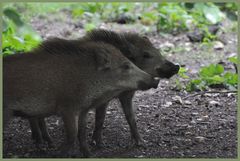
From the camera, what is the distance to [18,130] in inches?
287

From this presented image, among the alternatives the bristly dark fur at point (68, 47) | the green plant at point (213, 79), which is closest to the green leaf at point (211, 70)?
Answer: the green plant at point (213, 79)

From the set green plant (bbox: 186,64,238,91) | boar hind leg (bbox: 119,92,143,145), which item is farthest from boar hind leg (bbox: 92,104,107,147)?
green plant (bbox: 186,64,238,91)

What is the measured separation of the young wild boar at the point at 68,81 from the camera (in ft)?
19.3

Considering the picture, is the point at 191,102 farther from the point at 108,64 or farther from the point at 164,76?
the point at 108,64

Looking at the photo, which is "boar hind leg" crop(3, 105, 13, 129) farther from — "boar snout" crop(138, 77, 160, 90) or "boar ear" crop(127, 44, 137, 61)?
"boar ear" crop(127, 44, 137, 61)

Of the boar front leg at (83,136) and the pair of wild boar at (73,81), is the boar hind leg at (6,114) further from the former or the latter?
the boar front leg at (83,136)

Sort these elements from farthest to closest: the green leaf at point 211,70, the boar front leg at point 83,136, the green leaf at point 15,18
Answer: the green leaf at point 211,70 → the boar front leg at point 83,136 → the green leaf at point 15,18

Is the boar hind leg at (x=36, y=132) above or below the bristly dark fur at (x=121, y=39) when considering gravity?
below

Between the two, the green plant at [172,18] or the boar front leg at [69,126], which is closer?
the boar front leg at [69,126]

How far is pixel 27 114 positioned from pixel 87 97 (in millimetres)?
643

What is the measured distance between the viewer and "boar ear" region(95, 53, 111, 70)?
6.31m

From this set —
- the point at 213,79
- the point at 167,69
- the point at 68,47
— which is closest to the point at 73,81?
the point at 68,47

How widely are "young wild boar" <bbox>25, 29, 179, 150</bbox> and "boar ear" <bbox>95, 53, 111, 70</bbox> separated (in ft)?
1.02

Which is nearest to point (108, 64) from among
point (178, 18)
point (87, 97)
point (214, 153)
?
point (87, 97)
